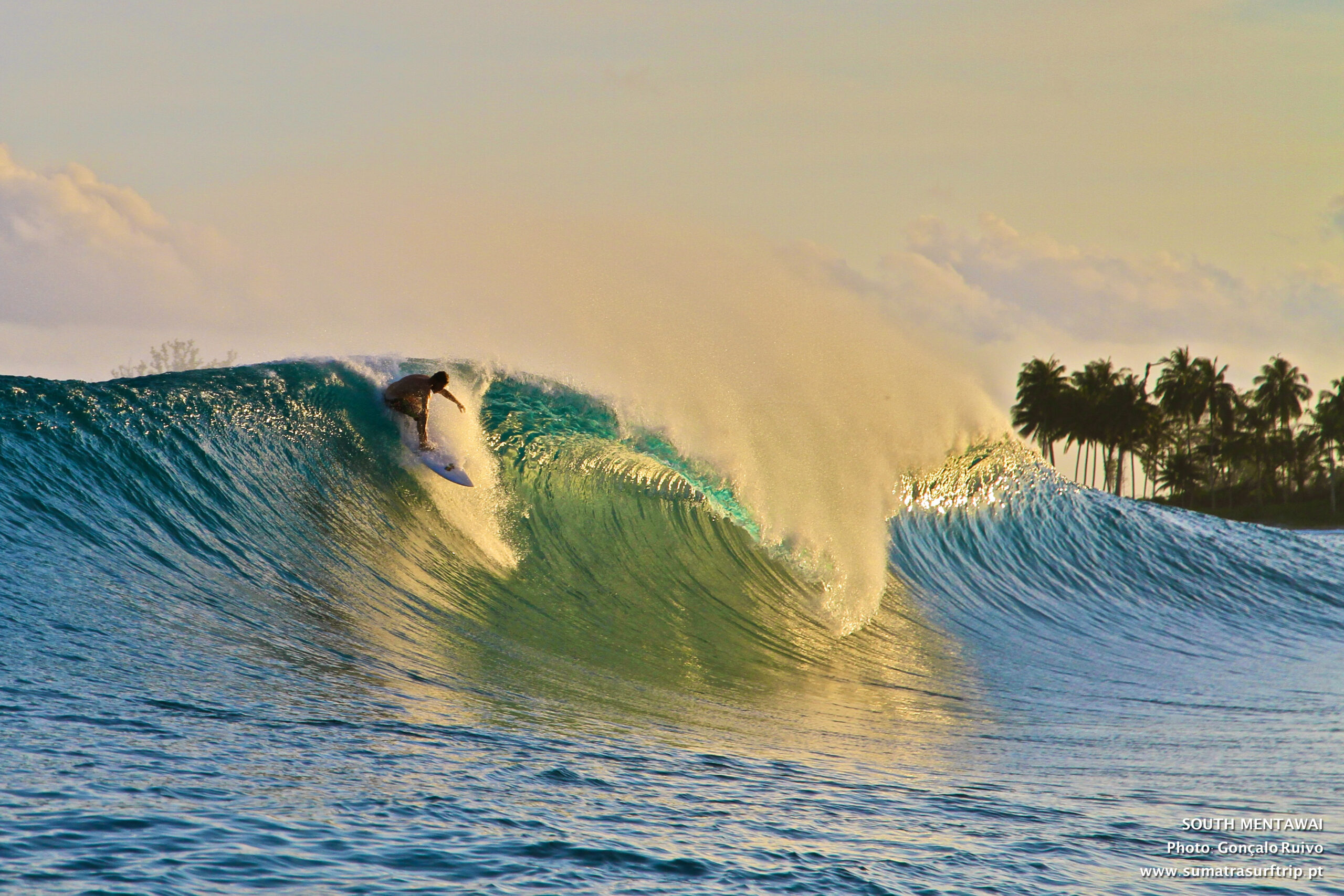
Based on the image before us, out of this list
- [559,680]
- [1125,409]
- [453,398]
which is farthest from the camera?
[1125,409]

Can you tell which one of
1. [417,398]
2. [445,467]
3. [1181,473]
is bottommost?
[445,467]

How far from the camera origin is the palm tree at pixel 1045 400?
218ft

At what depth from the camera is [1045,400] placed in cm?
6656

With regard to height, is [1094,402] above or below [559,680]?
above

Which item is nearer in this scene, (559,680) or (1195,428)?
(559,680)

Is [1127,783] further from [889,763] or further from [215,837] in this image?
[215,837]

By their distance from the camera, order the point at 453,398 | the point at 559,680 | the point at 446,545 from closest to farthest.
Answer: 1. the point at 559,680
2. the point at 446,545
3. the point at 453,398

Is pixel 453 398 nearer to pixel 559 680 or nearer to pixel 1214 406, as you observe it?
pixel 559 680

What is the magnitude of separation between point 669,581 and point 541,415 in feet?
7.91

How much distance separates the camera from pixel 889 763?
526 cm

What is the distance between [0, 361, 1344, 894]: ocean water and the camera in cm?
352

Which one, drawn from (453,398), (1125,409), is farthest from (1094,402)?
(453,398)

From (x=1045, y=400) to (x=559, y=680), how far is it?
2535 inches

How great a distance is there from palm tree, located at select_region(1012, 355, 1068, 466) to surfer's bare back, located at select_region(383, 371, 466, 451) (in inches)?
2381
